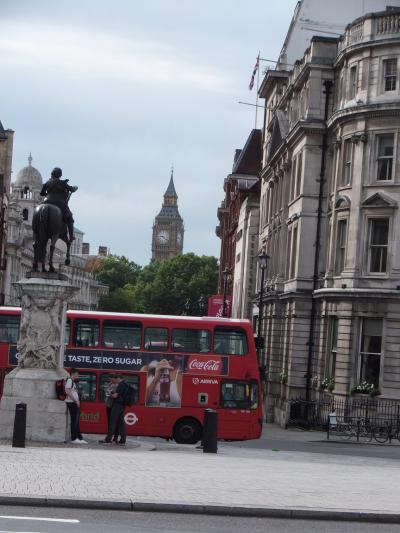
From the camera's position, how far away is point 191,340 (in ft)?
121

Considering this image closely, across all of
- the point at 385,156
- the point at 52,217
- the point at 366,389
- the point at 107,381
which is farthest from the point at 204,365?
the point at 385,156

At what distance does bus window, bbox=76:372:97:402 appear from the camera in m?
37.3

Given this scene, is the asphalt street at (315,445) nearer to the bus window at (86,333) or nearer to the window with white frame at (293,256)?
the bus window at (86,333)

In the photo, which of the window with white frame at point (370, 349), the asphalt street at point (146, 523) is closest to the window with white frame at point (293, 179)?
the window with white frame at point (370, 349)

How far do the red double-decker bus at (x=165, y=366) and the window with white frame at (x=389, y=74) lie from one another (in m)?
15.5

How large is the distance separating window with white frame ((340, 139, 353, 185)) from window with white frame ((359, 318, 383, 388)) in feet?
18.3

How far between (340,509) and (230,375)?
2044 centimetres

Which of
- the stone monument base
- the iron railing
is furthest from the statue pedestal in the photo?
the iron railing

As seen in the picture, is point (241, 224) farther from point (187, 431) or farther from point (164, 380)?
point (164, 380)

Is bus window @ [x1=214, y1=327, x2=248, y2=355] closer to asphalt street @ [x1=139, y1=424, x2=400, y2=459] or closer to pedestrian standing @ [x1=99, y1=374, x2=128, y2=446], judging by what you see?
asphalt street @ [x1=139, y1=424, x2=400, y2=459]

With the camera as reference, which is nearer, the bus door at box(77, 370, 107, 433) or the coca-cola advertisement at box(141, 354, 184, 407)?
the coca-cola advertisement at box(141, 354, 184, 407)

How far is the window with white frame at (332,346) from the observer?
5098 cm

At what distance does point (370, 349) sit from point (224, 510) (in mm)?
32908

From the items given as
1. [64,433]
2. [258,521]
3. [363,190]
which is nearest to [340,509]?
[258,521]
